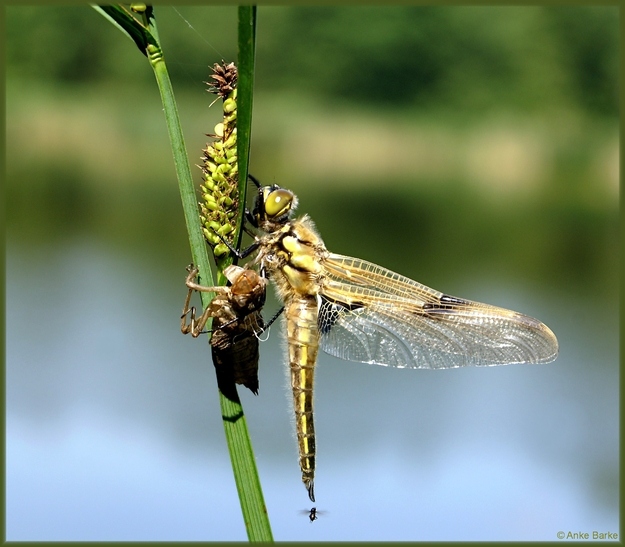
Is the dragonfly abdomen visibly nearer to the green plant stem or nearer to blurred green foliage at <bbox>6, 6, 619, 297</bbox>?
the green plant stem

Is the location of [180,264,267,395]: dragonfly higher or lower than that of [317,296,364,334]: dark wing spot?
lower

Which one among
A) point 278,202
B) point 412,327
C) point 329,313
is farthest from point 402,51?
point 278,202

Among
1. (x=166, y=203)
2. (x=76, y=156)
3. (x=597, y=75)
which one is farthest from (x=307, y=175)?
(x=597, y=75)

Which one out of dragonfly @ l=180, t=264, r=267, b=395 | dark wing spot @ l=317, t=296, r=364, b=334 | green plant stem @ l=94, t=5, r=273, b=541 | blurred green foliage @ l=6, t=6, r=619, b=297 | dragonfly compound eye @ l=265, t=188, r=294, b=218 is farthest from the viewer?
blurred green foliage @ l=6, t=6, r=619, b=297

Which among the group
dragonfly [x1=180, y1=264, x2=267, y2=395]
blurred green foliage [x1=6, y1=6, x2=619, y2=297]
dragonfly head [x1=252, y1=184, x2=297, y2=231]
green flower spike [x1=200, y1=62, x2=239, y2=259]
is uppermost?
blurred green foliage [x1=6, y1=6, x2=619, y2=297]

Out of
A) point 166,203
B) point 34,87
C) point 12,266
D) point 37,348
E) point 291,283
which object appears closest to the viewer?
point 291,283

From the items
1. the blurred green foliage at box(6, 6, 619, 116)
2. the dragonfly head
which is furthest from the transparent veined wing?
the blurred green foliage at box(6, 6, 619, 116)

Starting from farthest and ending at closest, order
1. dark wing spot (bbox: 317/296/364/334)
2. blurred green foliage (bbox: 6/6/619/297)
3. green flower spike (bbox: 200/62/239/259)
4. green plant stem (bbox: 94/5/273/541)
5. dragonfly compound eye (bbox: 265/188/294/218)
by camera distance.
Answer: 1. blurred green foliage (bbox: 6/6/619/297)
2. dark wing spot (bbox: 317/296/364/334)
3. dragonfly compound eye (bbox: 265/188/294/218)
4. green flower spike (bbox: 200/62/239/259)
5. green plant stem (bbox: 94/5/273/541)

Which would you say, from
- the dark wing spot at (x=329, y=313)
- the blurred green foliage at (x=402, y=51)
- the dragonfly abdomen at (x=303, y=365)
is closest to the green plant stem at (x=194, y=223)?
the dragonfly abdomen at (x=303, y=365)

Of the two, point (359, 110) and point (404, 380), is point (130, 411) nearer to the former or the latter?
point (404, 380)
